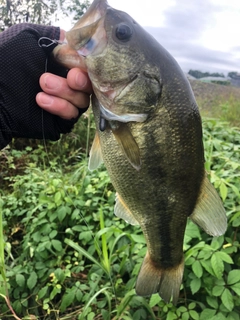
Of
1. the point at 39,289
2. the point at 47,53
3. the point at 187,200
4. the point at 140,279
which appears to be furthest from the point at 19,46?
the point at 39,289

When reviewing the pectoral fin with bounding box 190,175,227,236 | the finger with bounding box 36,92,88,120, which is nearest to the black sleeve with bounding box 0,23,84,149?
the finger with bounding box 36,92,88,120

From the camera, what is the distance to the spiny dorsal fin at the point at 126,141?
1399 millimetres

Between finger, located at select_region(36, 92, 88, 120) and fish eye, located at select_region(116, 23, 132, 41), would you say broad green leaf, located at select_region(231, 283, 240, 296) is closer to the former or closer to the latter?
finger, located at select_region(36, 92, 88, 120)

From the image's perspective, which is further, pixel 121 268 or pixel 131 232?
pixel 131 232

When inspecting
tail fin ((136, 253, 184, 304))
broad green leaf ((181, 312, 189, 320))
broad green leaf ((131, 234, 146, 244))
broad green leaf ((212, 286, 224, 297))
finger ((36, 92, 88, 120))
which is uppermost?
finger ((36, 92, 88, 120))

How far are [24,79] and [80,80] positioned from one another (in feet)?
Result: 1.13

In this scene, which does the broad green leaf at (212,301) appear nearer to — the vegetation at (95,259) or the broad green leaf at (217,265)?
the vegetation at (95,259)

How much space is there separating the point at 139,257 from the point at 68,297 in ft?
1.80

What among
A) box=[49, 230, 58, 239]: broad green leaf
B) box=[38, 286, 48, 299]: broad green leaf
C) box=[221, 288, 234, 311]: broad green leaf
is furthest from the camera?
box=[49, 230, 58, 239]: broad green leaf

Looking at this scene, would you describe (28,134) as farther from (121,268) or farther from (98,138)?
(121,268)

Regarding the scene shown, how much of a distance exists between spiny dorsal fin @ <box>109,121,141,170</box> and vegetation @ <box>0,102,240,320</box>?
A: 1.02m

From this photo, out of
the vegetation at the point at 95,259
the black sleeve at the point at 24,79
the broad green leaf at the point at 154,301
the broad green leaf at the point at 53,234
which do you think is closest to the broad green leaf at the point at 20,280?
the vegetation at the point at 95,259

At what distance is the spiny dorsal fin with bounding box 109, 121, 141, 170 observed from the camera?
1.40 meters

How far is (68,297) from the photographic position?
8.17 ft
